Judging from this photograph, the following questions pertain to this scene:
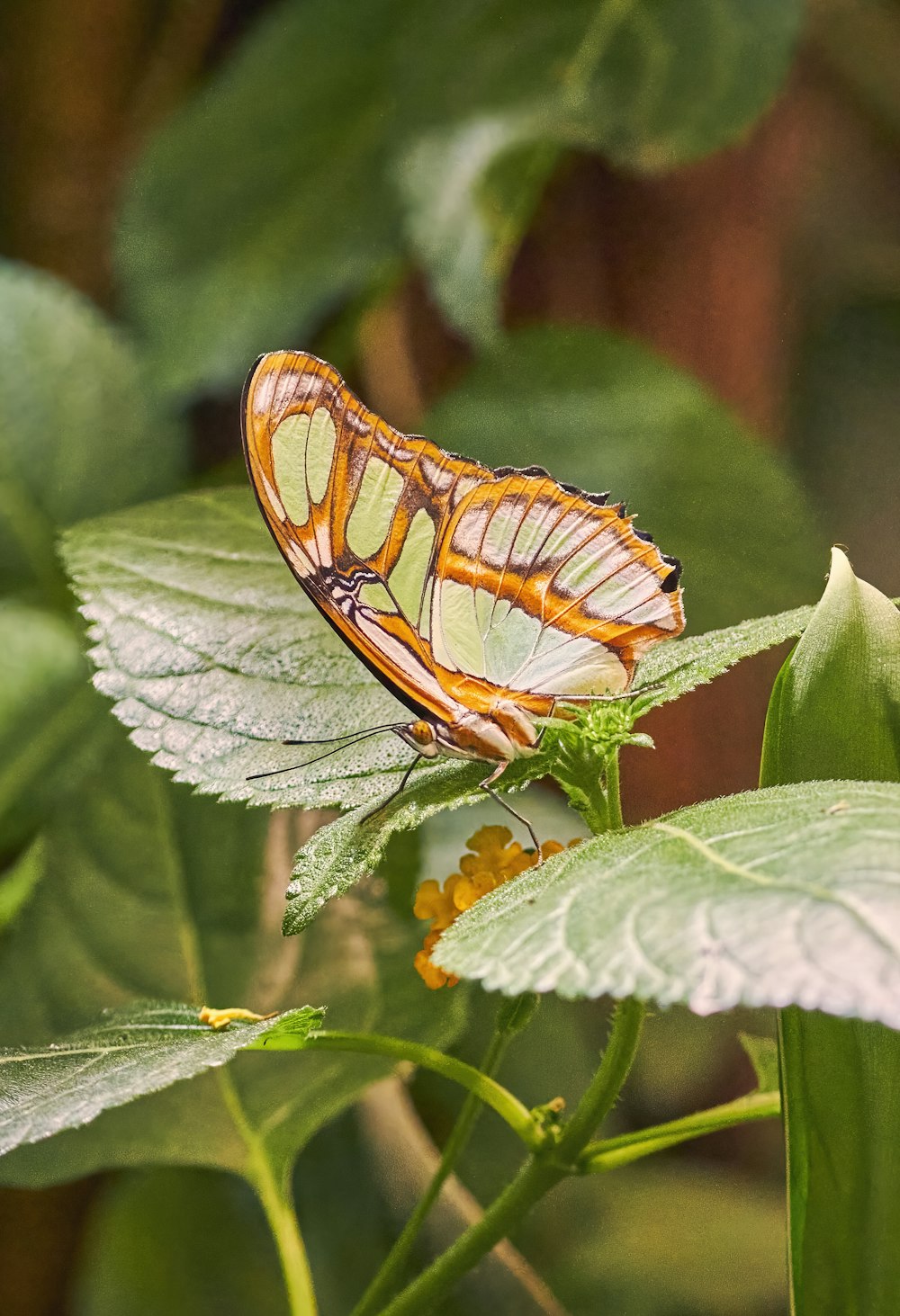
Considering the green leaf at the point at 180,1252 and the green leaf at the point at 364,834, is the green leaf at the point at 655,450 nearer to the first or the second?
the green leaf at the point at 364,834

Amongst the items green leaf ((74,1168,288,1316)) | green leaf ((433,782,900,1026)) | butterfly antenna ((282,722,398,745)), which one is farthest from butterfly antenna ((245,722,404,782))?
green leaf ((74,1168,288,1316))

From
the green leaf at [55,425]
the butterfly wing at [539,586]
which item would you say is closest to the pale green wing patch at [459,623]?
the butterfly wing at [539,586]

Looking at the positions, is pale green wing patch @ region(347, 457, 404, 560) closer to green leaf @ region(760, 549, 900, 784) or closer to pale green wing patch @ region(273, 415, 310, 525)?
pale green wing patch @ region(273, 415, 310, 525)

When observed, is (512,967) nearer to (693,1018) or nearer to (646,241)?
(693,1018)

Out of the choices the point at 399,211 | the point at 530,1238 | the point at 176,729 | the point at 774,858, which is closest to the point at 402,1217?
the point at 530,1238

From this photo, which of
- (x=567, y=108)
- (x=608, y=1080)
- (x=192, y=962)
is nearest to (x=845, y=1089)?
(x=608, y=1080)

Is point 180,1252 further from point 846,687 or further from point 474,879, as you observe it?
point 846,687
